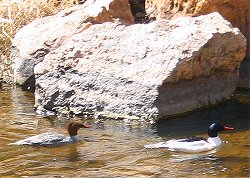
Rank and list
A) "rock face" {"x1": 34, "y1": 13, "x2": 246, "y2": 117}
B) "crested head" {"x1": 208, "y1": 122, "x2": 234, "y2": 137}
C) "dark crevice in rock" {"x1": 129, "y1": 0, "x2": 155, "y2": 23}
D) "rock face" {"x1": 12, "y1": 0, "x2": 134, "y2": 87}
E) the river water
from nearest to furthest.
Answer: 1. the river water
2. "crested head" {"x1": 208, "y1": 122, "x2": 234, "y2": 137}
3. "rock face" {"x1": 34, "y1": 13, "x2": 246, "y2": 117}
4. "rock face" {"x1": 12, "y1": 0, "x2": 134, "y2": 87}
5. "dark crevice in rock" {"x1": 129, "y1": 0, "x2": 155, "y2": 23}

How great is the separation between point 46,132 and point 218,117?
2358mm

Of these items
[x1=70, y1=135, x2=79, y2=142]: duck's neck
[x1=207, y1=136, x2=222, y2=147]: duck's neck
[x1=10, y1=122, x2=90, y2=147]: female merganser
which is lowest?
[x1=207, y1=136, x2=222, y2=147]: duck's neck

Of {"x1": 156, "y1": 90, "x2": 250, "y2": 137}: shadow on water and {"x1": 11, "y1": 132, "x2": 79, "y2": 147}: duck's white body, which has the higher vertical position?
{"x1": 11, "y1": 132, "x2": 79, "y2": 147}: duck's white body

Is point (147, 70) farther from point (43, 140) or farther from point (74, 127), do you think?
point (43, 140)

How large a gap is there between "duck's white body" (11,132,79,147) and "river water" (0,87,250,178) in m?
0.07

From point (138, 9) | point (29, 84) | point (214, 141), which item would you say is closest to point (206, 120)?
point (214, 141)

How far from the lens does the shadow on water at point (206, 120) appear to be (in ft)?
29.4

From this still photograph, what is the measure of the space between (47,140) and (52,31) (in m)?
3.77

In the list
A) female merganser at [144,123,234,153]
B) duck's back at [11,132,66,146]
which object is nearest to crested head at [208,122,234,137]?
female merganser at [144,123,234,153]

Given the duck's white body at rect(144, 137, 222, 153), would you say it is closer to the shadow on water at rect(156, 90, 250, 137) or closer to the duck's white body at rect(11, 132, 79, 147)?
the shadow on water at rect(156, 90, 250, 137)

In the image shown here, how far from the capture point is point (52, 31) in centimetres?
1176

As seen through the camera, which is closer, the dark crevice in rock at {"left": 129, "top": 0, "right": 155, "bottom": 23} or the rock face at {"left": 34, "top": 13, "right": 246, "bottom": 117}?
the rock face at {"left": 34, "top": 13, "right": 246, "bottom": 117}

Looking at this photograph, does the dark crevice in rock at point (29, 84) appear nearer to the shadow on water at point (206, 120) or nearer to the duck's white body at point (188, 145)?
the shadow on water at point (206, 120)

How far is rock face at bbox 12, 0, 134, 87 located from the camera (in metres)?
11.5
